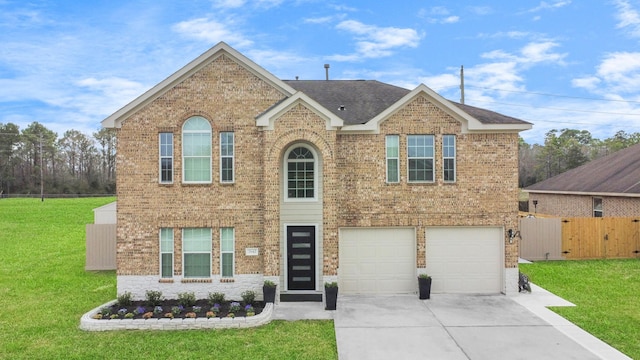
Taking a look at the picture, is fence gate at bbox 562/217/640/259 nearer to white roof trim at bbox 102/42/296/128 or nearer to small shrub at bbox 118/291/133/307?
white roof trim at bbox 102/42/296/128

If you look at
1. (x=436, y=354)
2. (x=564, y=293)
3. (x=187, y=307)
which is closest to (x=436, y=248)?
(x=564, y=293)

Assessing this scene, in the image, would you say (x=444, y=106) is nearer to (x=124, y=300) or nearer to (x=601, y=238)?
(x=124, y=300)

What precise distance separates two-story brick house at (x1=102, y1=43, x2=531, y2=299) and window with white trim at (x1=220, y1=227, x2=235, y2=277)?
3 cm

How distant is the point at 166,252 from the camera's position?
12711 mm

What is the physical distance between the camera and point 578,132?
65.8m

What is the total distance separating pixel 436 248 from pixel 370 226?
225 cm

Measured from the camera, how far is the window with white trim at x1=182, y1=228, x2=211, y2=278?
12680 mm

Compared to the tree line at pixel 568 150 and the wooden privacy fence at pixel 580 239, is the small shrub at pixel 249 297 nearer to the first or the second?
the wooden privacy fence at pixel 580 239

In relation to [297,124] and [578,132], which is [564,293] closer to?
[297,124]

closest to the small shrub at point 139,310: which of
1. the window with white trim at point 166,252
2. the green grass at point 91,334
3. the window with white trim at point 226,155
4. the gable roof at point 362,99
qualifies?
the green grass at point 91,334

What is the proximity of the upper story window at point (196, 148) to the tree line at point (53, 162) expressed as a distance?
65488mm

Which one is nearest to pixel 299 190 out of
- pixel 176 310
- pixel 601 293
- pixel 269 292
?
pixel 269 292

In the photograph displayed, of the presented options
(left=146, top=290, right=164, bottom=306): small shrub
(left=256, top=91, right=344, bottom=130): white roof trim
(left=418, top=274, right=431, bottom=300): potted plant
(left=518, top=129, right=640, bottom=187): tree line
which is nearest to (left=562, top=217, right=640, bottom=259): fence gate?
(left=418, top=274, right=431, bottom=300): potted plant

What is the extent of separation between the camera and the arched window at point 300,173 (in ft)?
42.0
